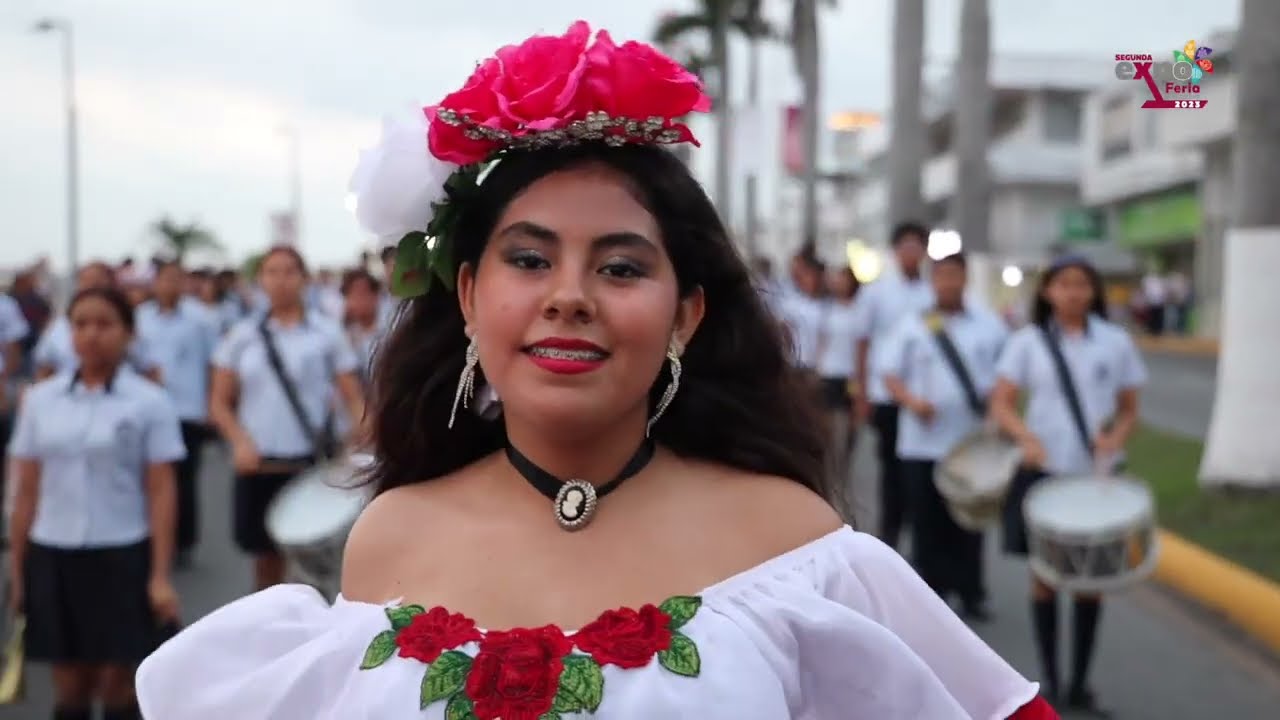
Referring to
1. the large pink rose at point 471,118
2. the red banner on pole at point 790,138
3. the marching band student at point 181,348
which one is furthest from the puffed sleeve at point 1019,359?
the red banner on pole at point 790,138

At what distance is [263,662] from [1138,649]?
20.7 ft

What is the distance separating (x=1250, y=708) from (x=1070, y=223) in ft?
179

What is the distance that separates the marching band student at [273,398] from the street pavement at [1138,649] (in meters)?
0.77

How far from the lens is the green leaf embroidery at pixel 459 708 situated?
88.6 inches

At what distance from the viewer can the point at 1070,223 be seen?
59.6 meters

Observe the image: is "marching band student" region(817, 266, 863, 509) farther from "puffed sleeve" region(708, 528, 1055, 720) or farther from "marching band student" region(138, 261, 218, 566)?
"puffed sleeve" region(708, 528, 1055, 720)

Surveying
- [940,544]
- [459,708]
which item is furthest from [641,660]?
[940,544]

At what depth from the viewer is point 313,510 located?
6910 millimetres

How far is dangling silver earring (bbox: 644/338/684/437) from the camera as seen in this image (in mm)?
2586

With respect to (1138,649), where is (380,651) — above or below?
above

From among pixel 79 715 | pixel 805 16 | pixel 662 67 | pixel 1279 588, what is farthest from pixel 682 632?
pixel 805 16

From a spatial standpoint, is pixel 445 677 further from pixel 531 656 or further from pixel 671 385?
pixel 671 385

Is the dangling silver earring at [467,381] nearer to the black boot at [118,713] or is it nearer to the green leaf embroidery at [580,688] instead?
the green leaf embroidery at [580,688]

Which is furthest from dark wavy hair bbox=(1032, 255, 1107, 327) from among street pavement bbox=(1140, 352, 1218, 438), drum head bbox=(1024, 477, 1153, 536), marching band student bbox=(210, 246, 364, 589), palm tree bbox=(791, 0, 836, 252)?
palm tree bbox=(791, 0, 836, 252)
